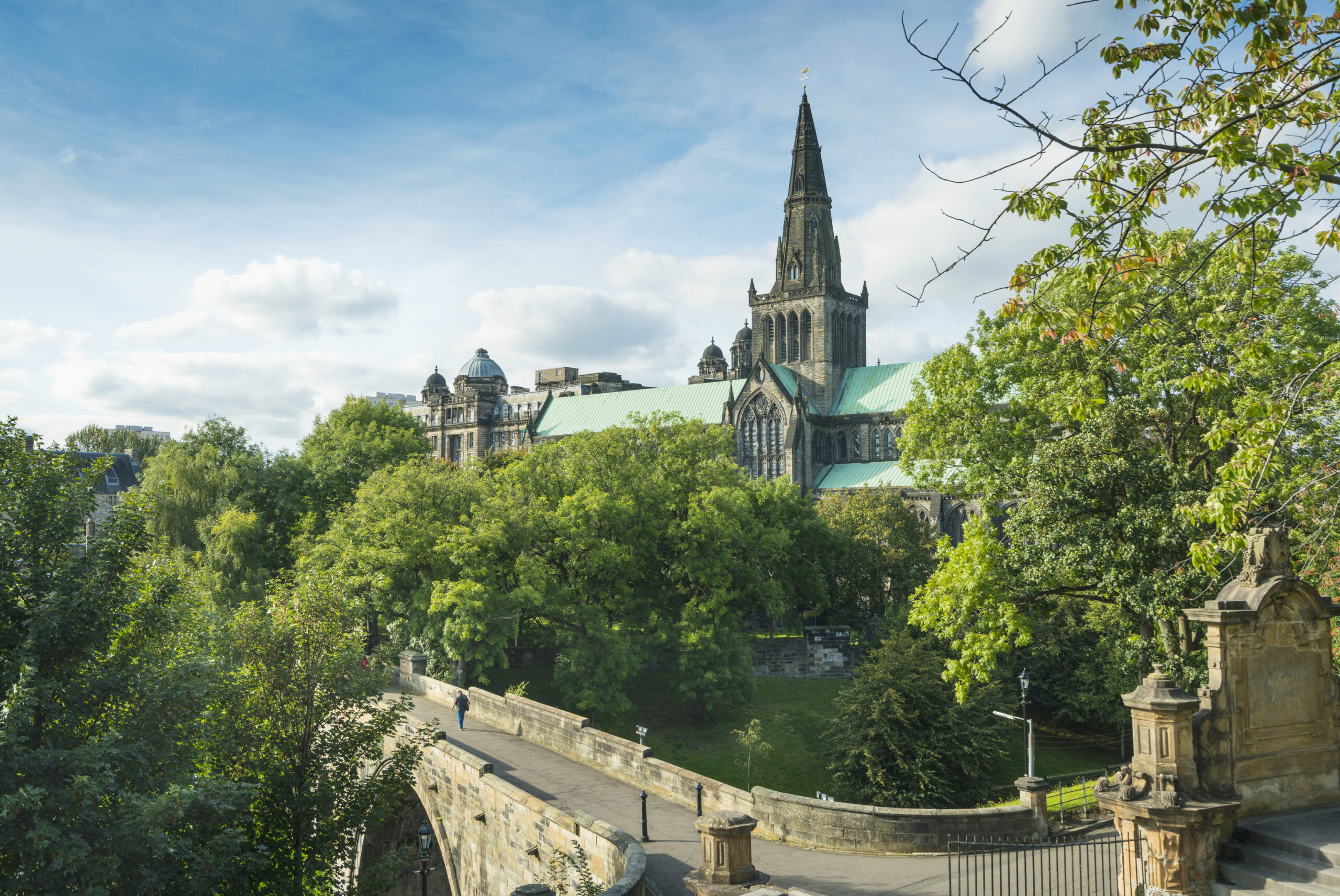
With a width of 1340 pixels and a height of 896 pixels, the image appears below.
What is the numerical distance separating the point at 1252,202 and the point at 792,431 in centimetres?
6226

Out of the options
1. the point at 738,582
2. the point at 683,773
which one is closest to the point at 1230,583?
the point at 683,773

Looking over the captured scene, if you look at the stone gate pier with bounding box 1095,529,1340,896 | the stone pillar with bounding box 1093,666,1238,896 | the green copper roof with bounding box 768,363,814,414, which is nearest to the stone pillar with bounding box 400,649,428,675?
the stone gate pier with bounding box 1095,529,1340,896

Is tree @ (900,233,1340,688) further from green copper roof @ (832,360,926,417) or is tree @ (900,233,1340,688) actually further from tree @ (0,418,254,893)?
green copper roof @ (832,360,926,417)

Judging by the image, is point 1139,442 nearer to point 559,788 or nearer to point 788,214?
point 559,788

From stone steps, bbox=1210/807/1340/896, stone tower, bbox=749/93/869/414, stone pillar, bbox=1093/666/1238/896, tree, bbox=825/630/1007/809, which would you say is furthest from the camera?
stone tower, bbox=749/93/869/414

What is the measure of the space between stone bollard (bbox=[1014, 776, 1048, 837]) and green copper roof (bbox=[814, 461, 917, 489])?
49032 mm

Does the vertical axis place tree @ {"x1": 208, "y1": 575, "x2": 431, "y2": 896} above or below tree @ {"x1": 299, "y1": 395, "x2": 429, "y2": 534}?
below

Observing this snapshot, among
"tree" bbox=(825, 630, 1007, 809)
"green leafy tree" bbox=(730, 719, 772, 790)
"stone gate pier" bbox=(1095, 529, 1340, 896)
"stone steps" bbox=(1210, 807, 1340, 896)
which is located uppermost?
"stone gate pier" bbox=(1095, 529, 1340, 896)

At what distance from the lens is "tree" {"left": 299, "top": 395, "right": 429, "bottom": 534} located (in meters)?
44.3

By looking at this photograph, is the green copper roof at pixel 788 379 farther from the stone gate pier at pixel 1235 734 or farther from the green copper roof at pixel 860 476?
the stone gate pier at pixel 1235 734

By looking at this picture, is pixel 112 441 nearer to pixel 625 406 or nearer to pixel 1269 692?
pixel 625 406

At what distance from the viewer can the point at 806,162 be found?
73812mm

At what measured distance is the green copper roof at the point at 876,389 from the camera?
2776 inches

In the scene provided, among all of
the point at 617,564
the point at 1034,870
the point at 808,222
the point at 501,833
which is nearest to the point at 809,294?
the point at 808,222
